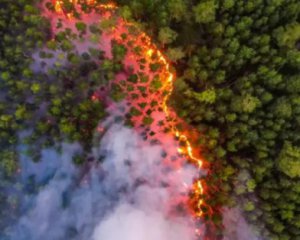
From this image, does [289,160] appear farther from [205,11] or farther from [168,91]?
[205,11]

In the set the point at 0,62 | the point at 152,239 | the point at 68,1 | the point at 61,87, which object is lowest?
the point at 152,239

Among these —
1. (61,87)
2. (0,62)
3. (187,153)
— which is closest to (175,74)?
(187,153)

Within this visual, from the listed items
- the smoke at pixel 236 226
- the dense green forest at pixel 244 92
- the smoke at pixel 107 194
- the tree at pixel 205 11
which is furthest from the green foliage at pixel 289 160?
the tree at pixel 205 11

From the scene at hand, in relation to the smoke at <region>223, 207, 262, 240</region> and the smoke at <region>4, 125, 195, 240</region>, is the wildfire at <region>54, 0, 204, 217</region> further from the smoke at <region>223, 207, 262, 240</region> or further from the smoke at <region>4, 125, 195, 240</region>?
the smoke at <region>223, 207, 262, 240</region>

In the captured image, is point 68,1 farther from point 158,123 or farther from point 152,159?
point 152,159

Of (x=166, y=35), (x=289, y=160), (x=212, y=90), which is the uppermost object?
(x=166, y=35)

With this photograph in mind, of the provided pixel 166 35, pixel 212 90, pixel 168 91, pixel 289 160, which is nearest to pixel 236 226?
pixel 289 160

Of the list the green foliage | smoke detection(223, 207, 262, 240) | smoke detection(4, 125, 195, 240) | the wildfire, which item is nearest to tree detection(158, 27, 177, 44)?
the wildfire
